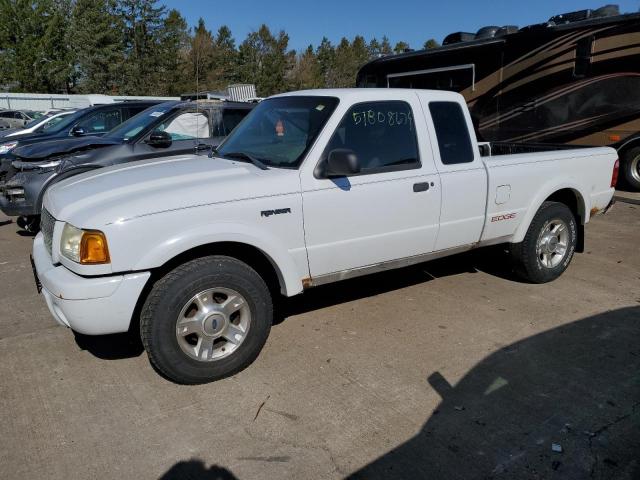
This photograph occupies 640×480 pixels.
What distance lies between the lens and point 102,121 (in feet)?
30.7

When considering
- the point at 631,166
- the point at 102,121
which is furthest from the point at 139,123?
the point at 631,166

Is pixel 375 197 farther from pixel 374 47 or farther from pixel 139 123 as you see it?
pixel 374 47

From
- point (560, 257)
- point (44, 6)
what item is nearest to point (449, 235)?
point (560, 257)

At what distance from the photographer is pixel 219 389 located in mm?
3461

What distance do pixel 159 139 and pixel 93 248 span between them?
3919 millimetres

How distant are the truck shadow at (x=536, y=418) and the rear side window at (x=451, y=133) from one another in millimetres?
1587

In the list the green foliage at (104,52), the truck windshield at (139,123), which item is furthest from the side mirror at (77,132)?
the green foliage at (104,52)

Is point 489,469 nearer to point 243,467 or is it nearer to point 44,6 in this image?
point 243,467

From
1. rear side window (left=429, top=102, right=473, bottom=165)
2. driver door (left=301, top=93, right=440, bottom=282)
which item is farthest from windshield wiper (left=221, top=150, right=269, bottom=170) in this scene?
rear side window (left=429, top=102, right=473, bottom=165)

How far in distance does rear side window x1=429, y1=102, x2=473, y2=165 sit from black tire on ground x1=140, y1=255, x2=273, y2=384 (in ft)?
6.52

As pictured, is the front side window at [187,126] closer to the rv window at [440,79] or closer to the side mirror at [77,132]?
the side mirror at [77,132]

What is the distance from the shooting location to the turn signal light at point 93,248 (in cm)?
309

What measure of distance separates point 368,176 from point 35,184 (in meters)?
4.66

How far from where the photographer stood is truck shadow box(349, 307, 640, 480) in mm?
2707
